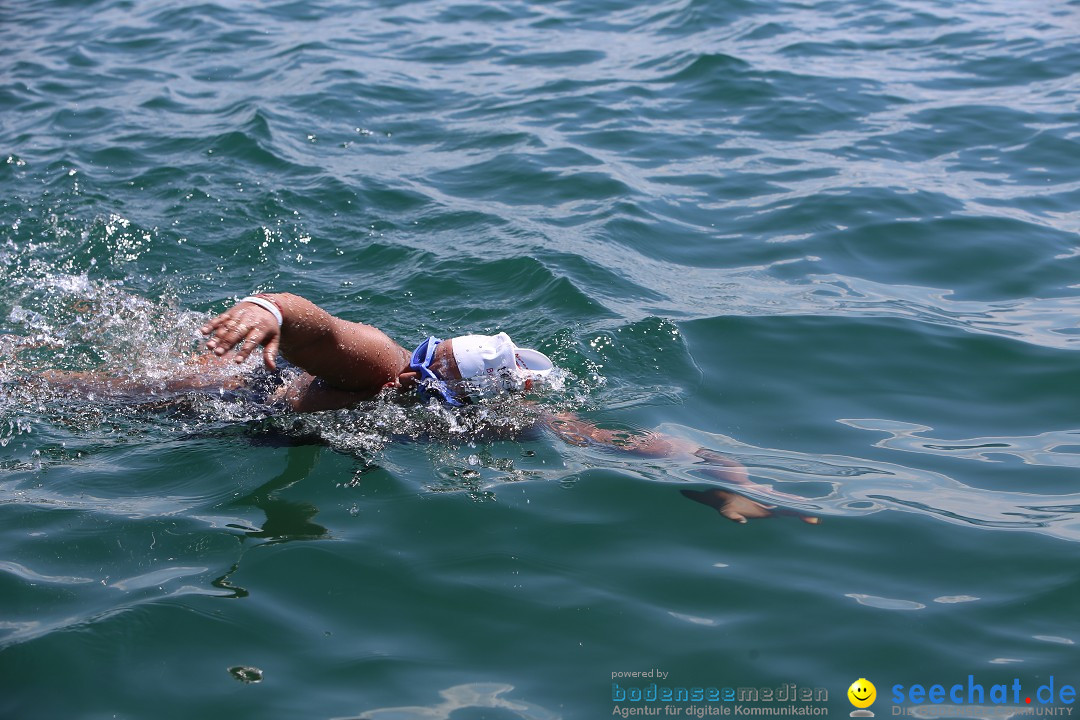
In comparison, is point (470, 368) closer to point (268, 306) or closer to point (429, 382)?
point (429, 382)

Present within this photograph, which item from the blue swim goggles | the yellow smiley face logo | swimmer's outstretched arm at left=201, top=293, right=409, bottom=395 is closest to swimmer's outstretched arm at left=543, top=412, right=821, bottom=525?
the blue swim goggles

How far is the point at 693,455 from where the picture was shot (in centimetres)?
539

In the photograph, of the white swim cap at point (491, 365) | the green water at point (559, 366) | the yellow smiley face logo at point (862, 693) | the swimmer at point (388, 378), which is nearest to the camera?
the yellow smiley face logo at point (862, 693)

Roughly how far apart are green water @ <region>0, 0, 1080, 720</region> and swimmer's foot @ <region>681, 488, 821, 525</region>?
0.06m

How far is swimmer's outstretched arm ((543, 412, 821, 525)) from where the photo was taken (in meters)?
4.88

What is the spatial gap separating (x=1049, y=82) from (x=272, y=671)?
10.7 m

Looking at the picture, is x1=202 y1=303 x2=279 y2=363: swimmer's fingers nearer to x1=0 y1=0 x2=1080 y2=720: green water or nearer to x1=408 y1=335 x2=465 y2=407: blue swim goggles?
x1=0 y1=0 x2=1080 y2=720: green water

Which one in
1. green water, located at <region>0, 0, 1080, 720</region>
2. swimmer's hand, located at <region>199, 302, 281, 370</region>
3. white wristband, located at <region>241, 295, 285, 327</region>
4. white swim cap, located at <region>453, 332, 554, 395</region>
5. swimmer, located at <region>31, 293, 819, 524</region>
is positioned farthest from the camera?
white swim cap, located at <region>453, 332, 554, 395</region>

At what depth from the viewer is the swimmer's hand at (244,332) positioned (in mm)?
4285

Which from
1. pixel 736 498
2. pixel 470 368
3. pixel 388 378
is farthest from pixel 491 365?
pixel 736 498

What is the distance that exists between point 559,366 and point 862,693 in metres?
3.09

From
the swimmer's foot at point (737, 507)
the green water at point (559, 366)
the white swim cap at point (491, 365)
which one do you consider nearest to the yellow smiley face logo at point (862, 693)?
the green water at point (559, 366)

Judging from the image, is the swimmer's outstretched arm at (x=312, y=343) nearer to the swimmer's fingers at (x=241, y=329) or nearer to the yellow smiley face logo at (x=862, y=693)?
the swimmer's fingers at (x=241, y=329)

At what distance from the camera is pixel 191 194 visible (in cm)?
893
